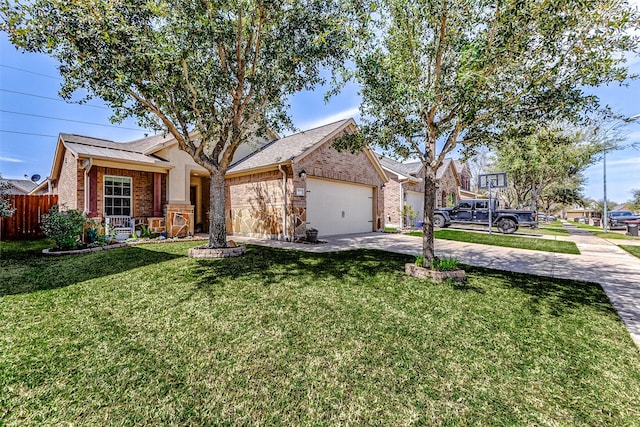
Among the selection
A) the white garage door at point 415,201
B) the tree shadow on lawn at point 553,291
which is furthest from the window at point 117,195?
the white garage door at point 415,201

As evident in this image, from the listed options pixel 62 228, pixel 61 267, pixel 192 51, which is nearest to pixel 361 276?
pixel 192 51

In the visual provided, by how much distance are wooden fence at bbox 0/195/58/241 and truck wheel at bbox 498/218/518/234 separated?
2242 centimetres

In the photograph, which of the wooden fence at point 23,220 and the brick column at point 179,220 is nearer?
the wooden fence at point 23,220

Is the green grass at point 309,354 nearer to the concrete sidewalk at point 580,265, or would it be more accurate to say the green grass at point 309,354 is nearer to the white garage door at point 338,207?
the concrete sidewalk at point 580,265

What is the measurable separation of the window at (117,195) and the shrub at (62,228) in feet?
10.6

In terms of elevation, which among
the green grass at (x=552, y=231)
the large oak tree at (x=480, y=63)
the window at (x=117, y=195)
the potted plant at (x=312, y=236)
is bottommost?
the green grass at (x=552, y=231)

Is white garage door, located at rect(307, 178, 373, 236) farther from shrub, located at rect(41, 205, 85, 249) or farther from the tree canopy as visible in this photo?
the tree canopy

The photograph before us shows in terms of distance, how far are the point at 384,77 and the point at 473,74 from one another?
1.83 m

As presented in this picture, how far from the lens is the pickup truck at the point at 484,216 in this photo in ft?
49.0

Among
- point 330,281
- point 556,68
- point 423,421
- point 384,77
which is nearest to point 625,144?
point 556,68

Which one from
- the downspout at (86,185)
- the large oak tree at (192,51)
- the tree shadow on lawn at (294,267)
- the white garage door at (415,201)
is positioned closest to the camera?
the tree shadow on lawn at (294,267)

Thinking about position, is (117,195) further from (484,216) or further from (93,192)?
(484,216)

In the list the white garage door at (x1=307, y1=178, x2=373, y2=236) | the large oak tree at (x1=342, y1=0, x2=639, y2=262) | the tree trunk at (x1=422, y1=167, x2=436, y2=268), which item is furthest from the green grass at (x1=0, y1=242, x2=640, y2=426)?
the white garage door at (x1=307, y1=178, x2=373, y2=236)

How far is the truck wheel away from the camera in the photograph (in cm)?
1513
